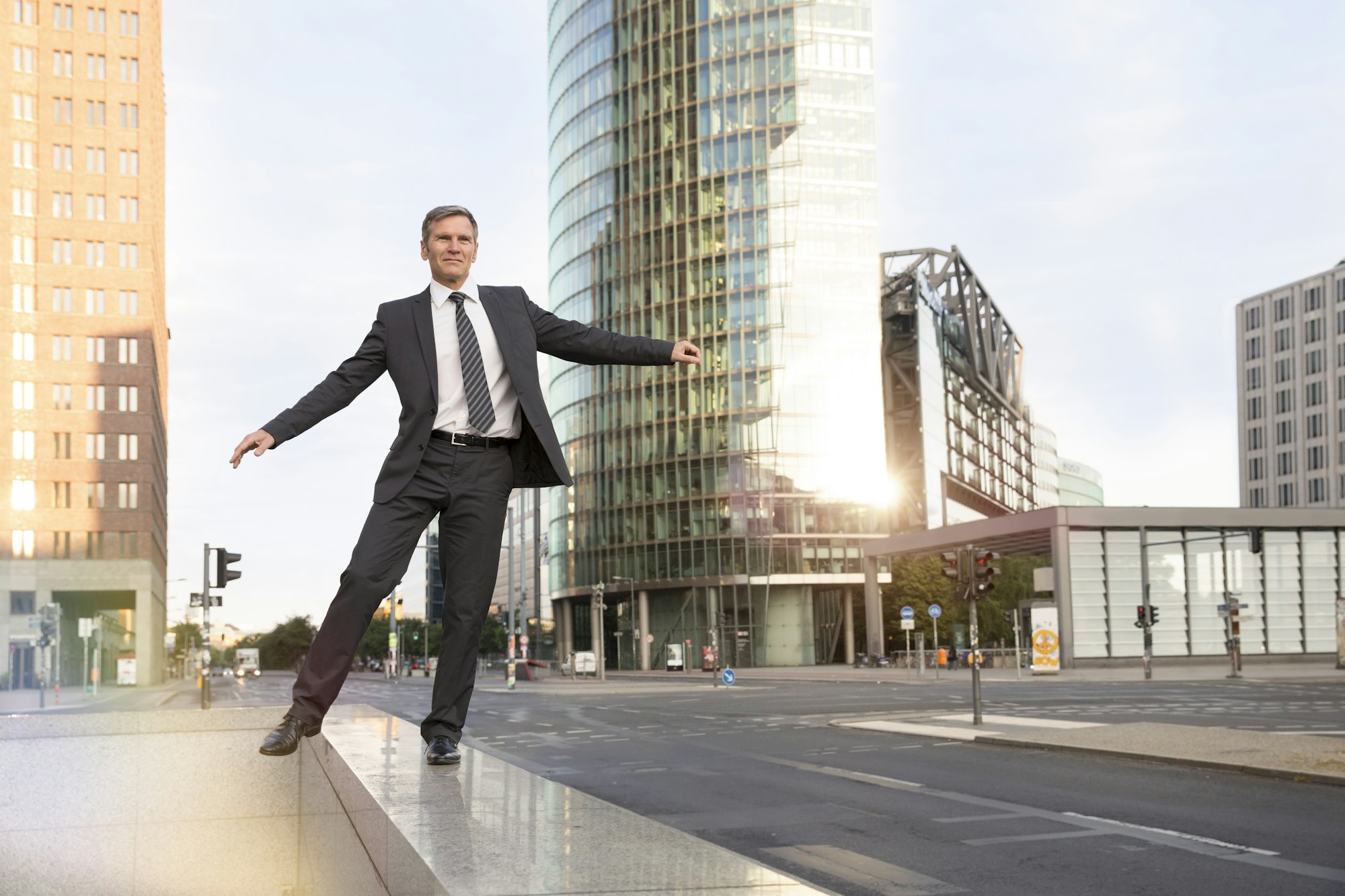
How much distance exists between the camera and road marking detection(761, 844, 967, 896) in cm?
739

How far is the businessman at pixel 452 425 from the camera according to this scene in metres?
4.26

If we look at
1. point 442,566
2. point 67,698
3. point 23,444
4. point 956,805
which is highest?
point 23,444

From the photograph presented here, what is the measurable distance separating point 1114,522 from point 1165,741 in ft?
120

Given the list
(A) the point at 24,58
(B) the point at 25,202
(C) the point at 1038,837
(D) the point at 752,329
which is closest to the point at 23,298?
(B) the point at 25,202

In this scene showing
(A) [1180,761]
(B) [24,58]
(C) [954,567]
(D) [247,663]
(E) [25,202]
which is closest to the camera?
(A) [1180,761]

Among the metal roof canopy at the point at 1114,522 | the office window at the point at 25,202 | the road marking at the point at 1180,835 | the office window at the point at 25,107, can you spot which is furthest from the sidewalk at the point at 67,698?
the office window at the point at 25,107

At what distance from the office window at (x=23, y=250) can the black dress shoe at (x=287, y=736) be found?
8107 centimetres

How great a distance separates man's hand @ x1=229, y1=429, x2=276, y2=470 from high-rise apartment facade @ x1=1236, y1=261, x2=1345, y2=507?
119 meters

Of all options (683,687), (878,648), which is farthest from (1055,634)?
(878,648)

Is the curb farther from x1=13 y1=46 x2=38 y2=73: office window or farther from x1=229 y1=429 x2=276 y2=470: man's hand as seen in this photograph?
x1=13 y1=46 x2=38 y2=73: office window

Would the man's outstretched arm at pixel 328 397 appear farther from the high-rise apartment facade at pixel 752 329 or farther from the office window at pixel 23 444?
the office window at pixel 23 444

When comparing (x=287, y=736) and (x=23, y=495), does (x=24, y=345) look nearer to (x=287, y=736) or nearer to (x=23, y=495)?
(x=23, y=495)

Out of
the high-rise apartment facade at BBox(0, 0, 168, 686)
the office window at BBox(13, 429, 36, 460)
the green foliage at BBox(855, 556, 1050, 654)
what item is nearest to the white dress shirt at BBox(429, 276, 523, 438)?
the green foliage at BBox(855, 556, 1050, 654)

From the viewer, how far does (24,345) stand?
7475 cm
